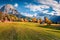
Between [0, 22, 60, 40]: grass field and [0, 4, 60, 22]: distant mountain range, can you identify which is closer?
[0, 22, 60, 40]: grass field

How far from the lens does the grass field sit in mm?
6023

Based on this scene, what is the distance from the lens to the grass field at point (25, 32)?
19.8 ft

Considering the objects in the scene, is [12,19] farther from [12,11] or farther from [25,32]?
[25,32]

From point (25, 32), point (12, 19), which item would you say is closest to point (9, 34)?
point (25, 32)

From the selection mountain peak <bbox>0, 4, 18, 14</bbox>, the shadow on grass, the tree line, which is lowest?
the shadow on grass

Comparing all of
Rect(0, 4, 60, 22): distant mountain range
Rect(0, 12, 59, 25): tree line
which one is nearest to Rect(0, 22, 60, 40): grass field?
Rect(0, 12, 59, 25): tree line

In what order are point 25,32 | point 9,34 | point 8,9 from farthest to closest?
point 8,9
point 25,32
point 9,34

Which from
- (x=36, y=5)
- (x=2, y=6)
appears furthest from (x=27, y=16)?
(x=2, y=6)

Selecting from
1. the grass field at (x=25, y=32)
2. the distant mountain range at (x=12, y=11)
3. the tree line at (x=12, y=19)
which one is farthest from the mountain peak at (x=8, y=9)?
the grass field at (x=25, y=32)

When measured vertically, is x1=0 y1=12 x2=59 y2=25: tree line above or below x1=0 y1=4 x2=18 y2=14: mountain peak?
below

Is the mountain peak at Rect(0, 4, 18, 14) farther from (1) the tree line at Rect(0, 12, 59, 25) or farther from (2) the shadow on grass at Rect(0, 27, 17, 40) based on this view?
(2) the shadow on grass at Rect(0, 27, 17, 40)

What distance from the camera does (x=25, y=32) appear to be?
6199 millimetres

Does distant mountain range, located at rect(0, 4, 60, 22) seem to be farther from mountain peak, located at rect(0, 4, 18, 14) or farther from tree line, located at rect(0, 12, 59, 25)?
tree line, located at rect(0, 12, 59, 25)

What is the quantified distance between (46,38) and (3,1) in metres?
2.06
